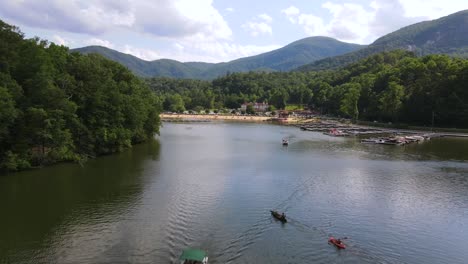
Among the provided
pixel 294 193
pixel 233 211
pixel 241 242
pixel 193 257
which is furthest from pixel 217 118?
pixel 193 257

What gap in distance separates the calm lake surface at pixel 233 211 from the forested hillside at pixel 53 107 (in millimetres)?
3010

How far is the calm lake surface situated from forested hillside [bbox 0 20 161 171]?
3.01 m

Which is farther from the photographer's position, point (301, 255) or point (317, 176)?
point (317, 176)

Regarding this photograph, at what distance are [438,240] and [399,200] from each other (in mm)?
9865

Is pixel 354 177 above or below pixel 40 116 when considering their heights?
below

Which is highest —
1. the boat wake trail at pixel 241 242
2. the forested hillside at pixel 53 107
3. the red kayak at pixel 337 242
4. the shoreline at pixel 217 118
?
the forested hillside at pixel 53 107

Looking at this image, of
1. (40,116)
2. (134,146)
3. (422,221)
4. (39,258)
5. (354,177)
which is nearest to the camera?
(39,258)

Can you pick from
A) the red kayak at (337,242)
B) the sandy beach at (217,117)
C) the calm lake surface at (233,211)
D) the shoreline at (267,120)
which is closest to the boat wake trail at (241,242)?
the calm lake surface at (233,211)

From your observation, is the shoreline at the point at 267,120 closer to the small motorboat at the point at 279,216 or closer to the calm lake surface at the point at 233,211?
the calm lake surface at the point at 233,211

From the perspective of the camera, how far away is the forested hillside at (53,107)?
4482 centimetres

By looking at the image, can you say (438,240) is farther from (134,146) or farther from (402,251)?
(134,146)

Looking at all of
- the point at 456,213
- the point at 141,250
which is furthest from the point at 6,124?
the point at 456,213

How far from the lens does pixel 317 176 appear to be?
49.1 meters

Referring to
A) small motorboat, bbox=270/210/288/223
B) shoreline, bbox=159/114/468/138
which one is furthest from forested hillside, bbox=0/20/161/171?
shoreline, bbox=159/114/468/138
